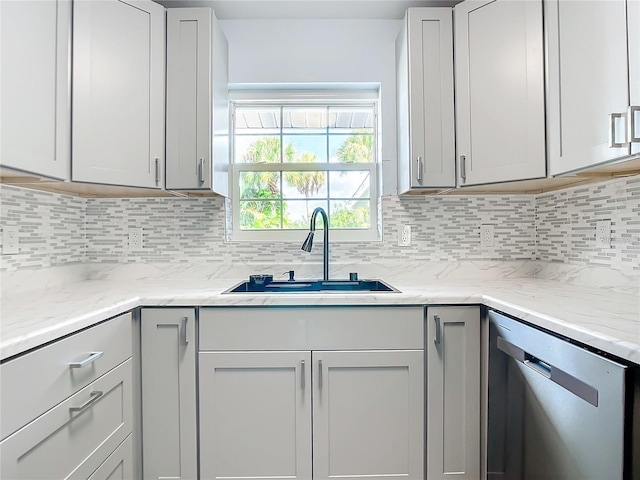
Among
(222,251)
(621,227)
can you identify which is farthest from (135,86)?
(621,227)

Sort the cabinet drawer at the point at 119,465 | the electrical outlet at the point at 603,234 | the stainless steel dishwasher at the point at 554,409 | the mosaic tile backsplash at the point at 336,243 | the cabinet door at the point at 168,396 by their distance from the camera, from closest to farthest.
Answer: the stainless steel dishwasher at the point at 554,409, the cabinet drawer at the point at 119,465, the cabinet door at the point at 168,396, the electrical outlet at the point at 603,234, the mosaic tile backsplash at the point at 336,243

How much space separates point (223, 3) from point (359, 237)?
4.94ft

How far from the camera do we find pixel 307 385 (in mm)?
1422

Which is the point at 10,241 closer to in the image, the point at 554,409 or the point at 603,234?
the point at 554,409

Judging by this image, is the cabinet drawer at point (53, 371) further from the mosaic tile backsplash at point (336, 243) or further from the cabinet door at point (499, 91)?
the cabinet door at point (499, 91)

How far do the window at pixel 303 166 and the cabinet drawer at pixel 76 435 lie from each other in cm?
106

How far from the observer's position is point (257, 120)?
218cm

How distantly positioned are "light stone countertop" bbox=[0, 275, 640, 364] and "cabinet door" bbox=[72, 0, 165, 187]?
530mm

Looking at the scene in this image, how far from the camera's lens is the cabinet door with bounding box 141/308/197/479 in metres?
1.40

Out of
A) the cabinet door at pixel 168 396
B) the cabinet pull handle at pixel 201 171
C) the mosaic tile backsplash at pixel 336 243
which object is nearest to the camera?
the cabinet door at pixel 168 396

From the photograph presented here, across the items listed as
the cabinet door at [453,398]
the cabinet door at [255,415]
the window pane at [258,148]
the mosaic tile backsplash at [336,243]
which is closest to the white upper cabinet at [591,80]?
the mosaic tile backsplash at [336,243]

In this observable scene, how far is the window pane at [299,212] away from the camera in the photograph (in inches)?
84.7

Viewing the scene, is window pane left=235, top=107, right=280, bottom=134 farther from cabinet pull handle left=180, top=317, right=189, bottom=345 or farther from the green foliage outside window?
cabinet pull handle left=180, top=317, right=189, bottom=345

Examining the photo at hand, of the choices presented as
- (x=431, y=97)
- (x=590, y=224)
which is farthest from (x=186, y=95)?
(x=590, y=224)
